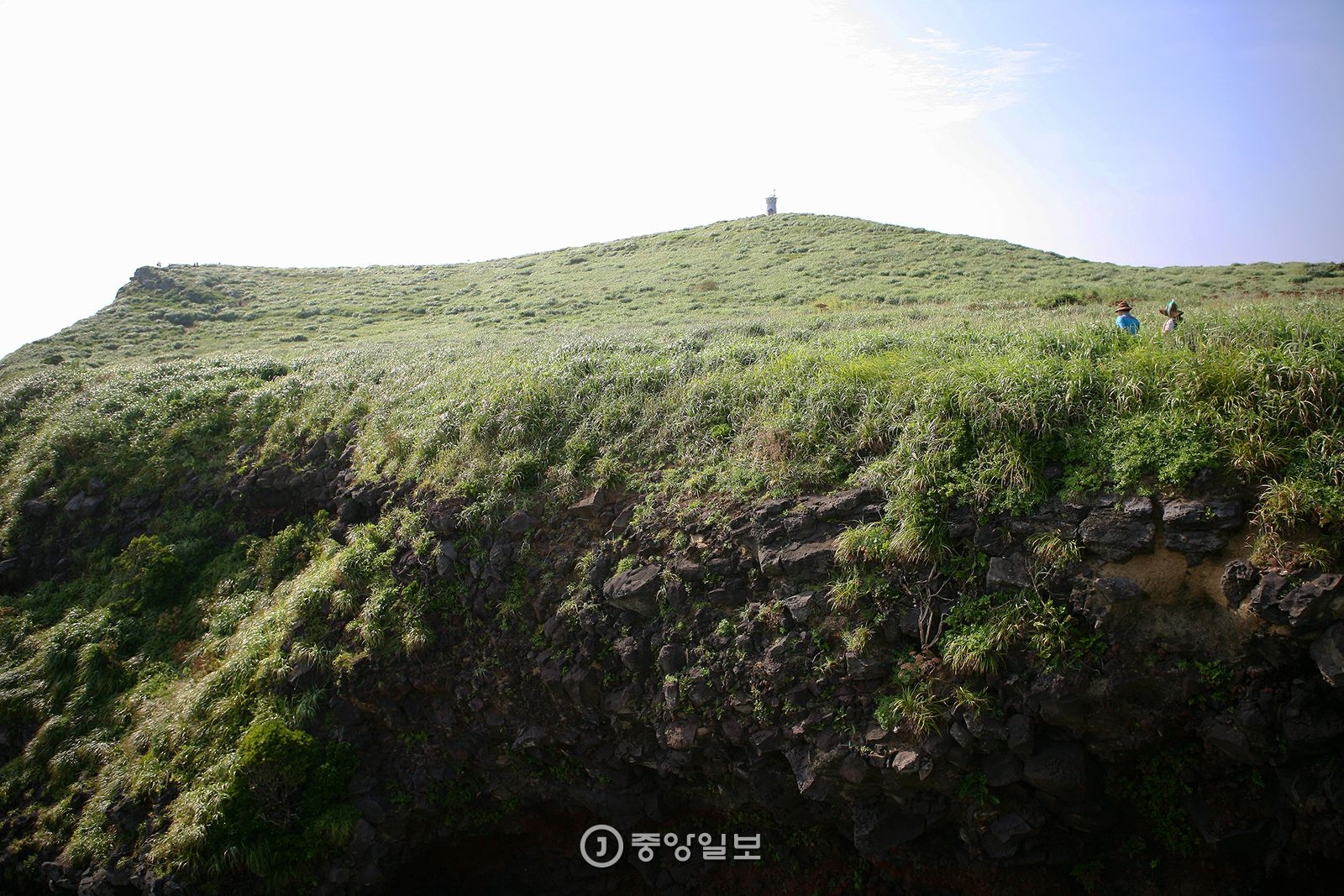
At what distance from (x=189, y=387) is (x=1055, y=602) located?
21976 millimetres

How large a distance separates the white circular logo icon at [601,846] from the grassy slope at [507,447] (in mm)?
3260

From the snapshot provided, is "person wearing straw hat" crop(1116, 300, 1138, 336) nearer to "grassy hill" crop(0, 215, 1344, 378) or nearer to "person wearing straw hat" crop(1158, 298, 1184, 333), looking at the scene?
"person wearing straw hat" crop(1158, 298, 1184, 333)

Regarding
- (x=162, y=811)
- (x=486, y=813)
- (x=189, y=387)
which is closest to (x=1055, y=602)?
(x=486, y=813)

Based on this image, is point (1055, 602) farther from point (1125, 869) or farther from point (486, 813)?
point (486, 813)

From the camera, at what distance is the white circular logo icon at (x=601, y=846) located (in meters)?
9.22

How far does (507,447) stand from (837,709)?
7.17 metres

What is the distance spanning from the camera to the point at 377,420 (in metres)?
15.0

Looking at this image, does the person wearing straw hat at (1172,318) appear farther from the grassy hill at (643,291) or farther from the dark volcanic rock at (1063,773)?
the dark volcanic rock at (1063,773)

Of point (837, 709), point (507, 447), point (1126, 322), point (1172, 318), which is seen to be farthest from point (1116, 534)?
point (507, 447)

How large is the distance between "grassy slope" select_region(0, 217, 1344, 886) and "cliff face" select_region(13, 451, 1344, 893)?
45 centimetres

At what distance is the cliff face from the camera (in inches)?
242
